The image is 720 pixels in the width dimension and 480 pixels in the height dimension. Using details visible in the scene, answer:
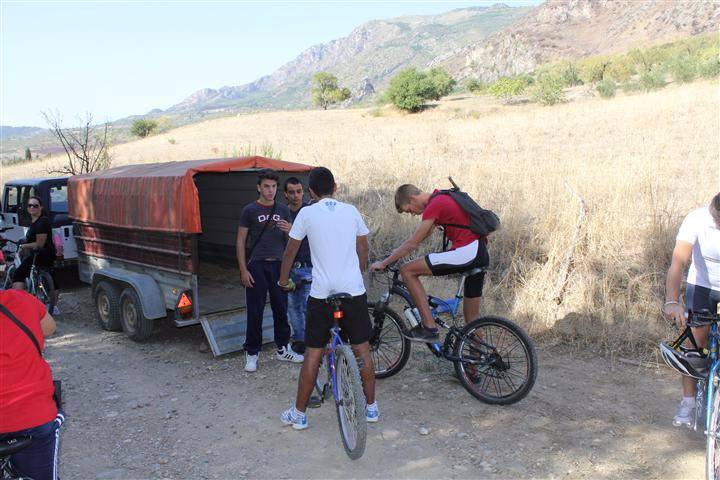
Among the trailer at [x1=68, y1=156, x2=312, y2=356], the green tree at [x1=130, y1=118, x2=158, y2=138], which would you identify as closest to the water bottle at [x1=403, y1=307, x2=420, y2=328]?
the trailer at [x1=68, y1=156, x2=312, y2=356]

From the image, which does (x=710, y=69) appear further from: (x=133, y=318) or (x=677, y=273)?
(x=133, y=318)

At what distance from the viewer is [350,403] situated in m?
4.06

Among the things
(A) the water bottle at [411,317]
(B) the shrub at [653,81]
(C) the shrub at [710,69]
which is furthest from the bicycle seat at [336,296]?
(B) the shrub at [653,81]

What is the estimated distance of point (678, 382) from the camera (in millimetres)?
5172

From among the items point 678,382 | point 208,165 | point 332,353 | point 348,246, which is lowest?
point 678,382

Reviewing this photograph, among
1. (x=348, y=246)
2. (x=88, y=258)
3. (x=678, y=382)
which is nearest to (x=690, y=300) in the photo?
(x=678, y=382)

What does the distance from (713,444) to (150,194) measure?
572 centimetres

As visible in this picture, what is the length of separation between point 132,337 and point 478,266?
4348 millimetres

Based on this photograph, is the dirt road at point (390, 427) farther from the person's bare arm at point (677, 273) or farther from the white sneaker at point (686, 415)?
the person's bare arm at point (677, 273)

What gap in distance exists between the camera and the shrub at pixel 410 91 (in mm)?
38344

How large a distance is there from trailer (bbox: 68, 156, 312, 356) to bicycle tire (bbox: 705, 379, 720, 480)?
14.2ft

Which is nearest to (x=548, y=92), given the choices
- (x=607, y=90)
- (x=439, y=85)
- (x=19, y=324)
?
(x=607, y=90)

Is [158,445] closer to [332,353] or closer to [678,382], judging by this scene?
[332,353]

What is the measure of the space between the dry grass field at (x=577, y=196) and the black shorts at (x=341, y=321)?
299cm
